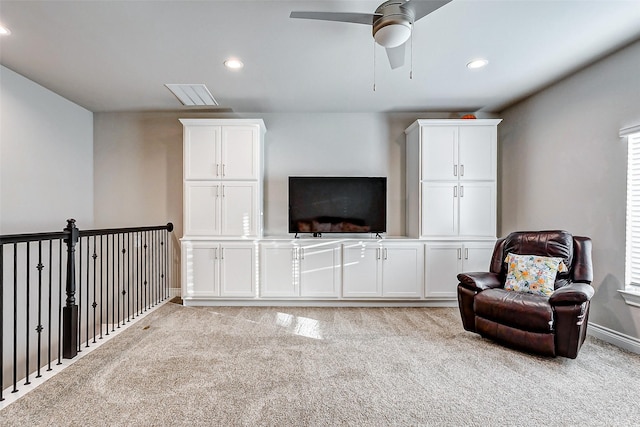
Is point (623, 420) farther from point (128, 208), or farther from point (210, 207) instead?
point (128, 208)

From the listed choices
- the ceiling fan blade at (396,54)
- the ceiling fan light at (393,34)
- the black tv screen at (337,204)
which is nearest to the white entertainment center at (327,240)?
the black tv screen at (337,204)

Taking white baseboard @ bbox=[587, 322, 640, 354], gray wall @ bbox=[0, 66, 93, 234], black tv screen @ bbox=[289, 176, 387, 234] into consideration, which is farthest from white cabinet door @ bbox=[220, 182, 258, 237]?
white baseboard @ bbox=[587, 322, 640, 354]

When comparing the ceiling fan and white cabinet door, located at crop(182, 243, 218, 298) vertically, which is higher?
the ceiling fan

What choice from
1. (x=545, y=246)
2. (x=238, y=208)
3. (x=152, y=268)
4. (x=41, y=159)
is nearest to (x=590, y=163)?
(x=545, y=246)

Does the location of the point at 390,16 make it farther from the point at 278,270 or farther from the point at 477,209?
the point at 278,270

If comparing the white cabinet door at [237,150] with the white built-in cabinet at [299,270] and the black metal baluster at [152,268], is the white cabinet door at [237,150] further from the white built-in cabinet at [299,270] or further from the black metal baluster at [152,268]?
the black metal baluster at [152,268]

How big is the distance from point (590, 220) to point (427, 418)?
8.55 ft

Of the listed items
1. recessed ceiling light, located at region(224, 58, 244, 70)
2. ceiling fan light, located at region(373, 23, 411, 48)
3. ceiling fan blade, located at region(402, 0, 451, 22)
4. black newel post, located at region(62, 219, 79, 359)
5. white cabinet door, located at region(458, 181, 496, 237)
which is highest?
recessed ceiling light, located at region(224, 58, 244, 70)

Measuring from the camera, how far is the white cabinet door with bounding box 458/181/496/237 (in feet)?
12.9

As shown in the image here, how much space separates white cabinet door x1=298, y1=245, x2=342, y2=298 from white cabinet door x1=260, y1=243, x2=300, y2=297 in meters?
0.10

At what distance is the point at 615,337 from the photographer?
8.96 ft

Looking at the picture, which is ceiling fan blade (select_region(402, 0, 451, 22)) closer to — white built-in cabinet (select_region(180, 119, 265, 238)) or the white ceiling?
the white ceiling

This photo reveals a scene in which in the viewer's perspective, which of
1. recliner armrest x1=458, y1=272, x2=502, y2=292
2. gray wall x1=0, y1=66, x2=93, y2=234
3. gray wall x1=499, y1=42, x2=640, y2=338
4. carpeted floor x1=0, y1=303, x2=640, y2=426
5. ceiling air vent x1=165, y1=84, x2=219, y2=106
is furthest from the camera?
ceiling air vent x1=165, y1=84, x2=219, y2=106

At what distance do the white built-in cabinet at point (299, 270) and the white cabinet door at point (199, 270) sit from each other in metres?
0.62
